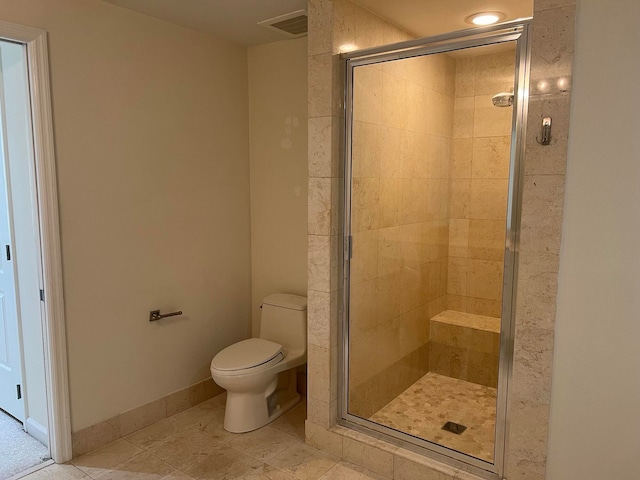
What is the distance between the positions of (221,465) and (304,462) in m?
0.44

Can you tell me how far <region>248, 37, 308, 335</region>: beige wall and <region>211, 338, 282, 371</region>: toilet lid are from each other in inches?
20.1

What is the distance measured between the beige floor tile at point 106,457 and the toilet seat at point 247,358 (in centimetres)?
63

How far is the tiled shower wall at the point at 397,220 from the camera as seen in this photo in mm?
2594

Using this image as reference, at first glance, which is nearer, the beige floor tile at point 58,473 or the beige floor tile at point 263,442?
the beige floor tile at point 58,473

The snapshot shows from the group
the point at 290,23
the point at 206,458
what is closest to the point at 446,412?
the point at 206,458

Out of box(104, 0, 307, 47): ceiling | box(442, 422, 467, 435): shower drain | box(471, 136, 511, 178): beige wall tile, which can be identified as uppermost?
box(104, 0, 307, 47): ceiling

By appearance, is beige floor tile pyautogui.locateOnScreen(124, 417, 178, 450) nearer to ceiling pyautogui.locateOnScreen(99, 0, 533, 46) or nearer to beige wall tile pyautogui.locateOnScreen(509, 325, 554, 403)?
beige wall tile pyautogui.locateOnScreen(509, 325, 554, 403)

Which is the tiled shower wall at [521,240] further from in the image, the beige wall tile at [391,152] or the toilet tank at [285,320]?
the toilet tank at [285,320]

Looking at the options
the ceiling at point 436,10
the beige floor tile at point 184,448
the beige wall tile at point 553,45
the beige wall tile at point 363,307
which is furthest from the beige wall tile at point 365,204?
the beige floor tile at point 184,448

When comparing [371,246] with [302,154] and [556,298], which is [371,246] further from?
[556,298]

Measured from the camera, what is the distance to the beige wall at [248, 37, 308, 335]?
3174 mm

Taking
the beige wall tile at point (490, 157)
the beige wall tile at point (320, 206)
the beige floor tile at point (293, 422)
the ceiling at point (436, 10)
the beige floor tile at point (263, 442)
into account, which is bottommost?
the beige floor tile at point (293, 422)

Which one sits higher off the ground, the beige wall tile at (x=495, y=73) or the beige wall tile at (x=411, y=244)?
the beige wall tile at (x=495, y=73)

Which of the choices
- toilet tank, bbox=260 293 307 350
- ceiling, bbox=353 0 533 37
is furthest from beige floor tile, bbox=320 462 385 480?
ceiling, bbox=353 0 533 37
